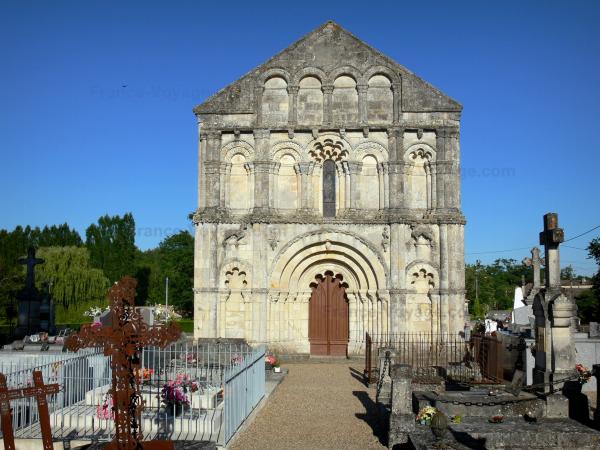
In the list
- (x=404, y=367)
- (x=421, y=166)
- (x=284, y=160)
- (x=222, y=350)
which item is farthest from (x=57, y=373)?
(x=421, y=166)

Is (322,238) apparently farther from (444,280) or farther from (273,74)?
(273,74)

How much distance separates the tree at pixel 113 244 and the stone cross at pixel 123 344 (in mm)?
48820

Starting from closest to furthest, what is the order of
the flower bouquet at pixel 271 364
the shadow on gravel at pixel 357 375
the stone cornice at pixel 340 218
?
the shadow on gravel at pixel 357 375 < the flower bouquet at pixel 271 364 < the stone cornice at pixel 340 218

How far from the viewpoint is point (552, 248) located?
12.4m

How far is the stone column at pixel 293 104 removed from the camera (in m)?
23.4

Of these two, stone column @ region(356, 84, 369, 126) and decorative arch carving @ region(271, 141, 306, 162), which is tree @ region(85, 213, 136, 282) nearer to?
decorative arch carving @ region(271, 141, 306, 162)

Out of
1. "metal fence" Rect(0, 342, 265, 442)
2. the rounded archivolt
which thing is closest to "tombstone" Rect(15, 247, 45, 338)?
"metal fence" Rect(0, 342, 265, 442)

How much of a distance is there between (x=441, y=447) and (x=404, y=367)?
2744mm

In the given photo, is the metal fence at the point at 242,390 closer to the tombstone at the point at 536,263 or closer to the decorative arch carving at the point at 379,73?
the tombstone at the point at 536,263

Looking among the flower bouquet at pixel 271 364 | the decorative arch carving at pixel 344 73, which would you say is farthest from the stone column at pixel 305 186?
the flower bouquet at pixel 271 364

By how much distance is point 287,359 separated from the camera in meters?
22.4

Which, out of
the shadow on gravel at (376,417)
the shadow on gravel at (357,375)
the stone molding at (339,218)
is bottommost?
the shadow on gravel at (357,375)

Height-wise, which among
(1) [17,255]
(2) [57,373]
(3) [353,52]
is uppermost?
(3) [353,52]

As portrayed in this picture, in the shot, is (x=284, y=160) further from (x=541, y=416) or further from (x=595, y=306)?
(x=595, y=306)
